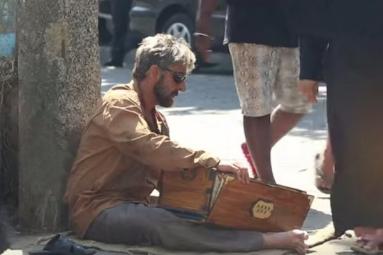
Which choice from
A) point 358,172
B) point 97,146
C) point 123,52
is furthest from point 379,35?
point 123,52

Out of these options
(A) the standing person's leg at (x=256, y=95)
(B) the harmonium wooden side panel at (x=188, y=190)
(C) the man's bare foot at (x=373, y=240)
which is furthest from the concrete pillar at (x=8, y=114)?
(C) the man's bare foot at (x=373, y=240)

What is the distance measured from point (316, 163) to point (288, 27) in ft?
3.88

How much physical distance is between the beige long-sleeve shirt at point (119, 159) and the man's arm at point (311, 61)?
63cm

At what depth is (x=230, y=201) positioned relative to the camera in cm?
511

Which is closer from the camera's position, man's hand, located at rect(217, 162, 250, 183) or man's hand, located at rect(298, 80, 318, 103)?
man's hand, located at rect(217, 162, 250, 183)

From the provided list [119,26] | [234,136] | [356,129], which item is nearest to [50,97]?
[356,129]

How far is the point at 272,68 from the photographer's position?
6.14 meters

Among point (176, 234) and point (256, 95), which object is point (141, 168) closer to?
point (176, 234)

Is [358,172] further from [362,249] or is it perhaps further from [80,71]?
[80,71]

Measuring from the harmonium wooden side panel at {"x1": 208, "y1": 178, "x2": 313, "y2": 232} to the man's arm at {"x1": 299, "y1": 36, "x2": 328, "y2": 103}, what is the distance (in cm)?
52

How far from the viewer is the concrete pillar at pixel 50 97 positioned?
17.8ft

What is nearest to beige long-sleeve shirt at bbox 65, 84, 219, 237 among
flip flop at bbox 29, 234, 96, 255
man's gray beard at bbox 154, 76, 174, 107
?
man's gray beard at bbox 154, 76, 174, 107

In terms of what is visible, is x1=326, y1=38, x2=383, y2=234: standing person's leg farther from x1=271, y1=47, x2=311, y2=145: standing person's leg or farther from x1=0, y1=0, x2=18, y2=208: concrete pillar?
x1=0, y1=0, x2=18, y2=208: concrete pillar

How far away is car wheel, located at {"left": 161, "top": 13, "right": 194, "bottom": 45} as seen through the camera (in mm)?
14536
